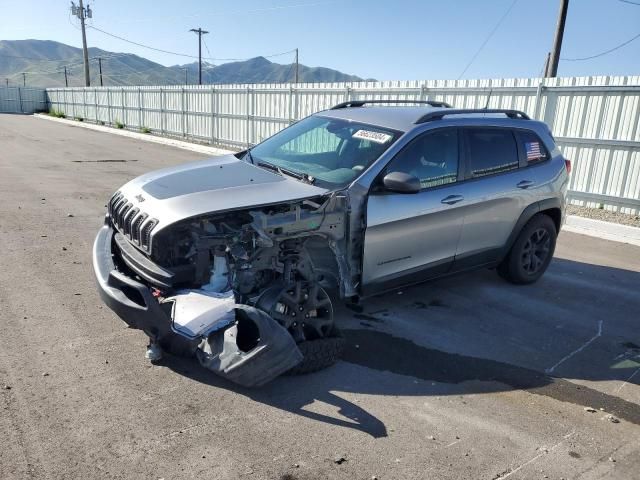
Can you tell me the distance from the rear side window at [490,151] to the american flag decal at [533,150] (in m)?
0.21

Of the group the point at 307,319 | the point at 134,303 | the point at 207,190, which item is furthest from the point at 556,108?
the point at 134,303

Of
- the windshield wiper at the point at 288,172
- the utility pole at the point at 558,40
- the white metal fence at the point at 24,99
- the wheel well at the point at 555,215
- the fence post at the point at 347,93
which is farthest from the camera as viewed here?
the white metal fence at the point at 24,99

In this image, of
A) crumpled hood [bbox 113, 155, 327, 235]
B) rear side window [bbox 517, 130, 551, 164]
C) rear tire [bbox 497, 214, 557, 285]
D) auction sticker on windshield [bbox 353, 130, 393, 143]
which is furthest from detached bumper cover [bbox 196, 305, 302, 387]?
rear side window [bbox 517, 130, 551, 164]

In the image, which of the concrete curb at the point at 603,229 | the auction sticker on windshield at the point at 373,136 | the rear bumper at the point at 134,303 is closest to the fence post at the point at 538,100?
the concrete curb at the point at 603,229

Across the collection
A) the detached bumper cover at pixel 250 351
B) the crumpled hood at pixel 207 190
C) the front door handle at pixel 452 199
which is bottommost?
the detached bumper cover at pixel 250 351

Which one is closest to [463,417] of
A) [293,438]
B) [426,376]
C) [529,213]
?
[426,376]

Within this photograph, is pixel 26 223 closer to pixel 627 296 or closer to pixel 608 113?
pixel 627 296

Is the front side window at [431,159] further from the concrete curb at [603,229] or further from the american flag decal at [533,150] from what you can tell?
the concrete curb at [603,229]

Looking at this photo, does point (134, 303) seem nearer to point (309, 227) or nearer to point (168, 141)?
point (309, 227)

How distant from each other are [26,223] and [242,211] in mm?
5354

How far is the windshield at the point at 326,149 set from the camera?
4.35m

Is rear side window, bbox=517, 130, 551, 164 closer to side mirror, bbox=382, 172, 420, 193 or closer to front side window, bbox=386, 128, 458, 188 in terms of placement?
front side window, bbox=386, 128, 458, 188

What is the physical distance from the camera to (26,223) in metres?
7.43

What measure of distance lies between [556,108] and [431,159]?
7.66 metres
